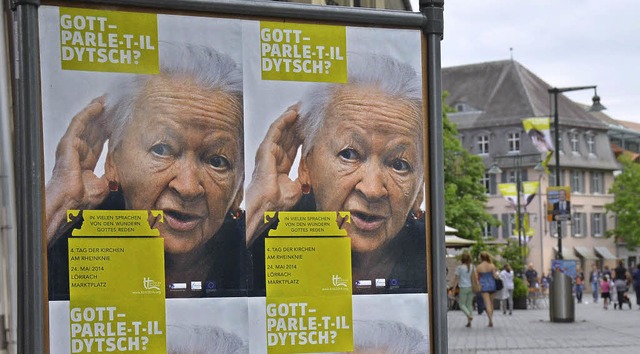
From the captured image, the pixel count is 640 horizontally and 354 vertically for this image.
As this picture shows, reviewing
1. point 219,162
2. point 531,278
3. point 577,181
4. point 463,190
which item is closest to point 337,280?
point 219,162

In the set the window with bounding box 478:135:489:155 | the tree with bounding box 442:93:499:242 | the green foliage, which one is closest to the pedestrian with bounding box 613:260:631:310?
the green foliage

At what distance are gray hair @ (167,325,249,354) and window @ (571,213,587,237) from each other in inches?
4218

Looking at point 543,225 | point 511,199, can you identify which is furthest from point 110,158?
point 543,225

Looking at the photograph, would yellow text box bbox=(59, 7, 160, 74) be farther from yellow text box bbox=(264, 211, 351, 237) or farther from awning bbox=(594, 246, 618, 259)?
awning bbox=(594, 246, 618, 259)

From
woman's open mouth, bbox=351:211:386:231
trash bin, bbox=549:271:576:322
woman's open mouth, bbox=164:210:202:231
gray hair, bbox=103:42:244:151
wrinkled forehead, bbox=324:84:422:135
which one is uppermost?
gray hair, bbox=103:42:244:151

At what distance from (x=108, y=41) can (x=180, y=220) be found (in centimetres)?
61

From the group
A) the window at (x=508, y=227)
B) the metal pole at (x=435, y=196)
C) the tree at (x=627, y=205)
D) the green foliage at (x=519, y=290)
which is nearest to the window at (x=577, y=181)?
the tree at (x=627, y=205)

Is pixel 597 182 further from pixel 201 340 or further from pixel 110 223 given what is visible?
→ pixel 110 223

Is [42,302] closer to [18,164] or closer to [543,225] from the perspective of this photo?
[18,164]

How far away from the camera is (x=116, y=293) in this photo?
4.08m

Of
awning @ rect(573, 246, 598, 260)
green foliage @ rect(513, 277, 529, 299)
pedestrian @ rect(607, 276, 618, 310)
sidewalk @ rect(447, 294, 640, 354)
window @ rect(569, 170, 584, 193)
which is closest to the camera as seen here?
sidewalk @ rect(447, 294, 640, 354)

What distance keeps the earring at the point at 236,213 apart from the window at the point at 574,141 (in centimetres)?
10800

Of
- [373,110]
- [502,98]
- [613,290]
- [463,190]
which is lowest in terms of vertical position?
[613,290]

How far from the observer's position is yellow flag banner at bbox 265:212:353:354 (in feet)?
14.0
